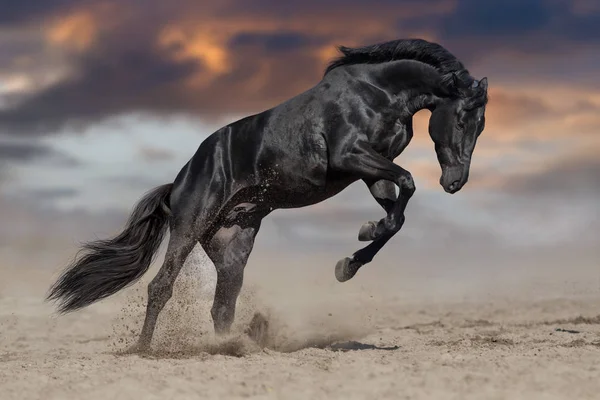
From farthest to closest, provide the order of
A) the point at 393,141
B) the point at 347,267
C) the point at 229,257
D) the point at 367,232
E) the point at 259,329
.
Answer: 1. the point at 259,329
2. the point at 229,257
3. the point at 393,141
4. the point at 347,267
5. the point at 367,232

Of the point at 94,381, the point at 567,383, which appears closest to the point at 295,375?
the point at 94,381

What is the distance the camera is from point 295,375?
241 inches

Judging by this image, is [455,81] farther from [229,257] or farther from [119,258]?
[119,258]

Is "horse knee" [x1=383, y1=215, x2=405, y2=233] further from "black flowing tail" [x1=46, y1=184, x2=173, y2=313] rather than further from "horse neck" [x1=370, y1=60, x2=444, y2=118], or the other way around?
"black flowing tail" [x1=46, y1=184, x2=173, y2=313]

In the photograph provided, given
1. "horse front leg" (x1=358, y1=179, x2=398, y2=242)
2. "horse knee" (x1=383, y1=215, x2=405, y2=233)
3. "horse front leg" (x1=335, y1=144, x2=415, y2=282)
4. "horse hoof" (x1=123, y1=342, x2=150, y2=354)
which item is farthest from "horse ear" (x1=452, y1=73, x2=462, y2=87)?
"horse hoof" (x1=123, y1=342, x2=150, y2=354)

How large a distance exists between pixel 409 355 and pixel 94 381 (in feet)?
7.88

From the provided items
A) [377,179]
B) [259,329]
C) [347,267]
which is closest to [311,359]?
[347,267]

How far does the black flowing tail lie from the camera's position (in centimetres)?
898

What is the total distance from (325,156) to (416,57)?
3.81 ft

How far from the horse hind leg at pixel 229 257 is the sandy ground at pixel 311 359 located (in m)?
0.22

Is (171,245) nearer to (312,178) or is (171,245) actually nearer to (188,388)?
(312,178)

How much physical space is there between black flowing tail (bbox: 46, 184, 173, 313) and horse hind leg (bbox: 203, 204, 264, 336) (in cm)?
57

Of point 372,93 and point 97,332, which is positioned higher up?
point 372,93

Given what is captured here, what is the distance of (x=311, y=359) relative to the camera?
271 inches
